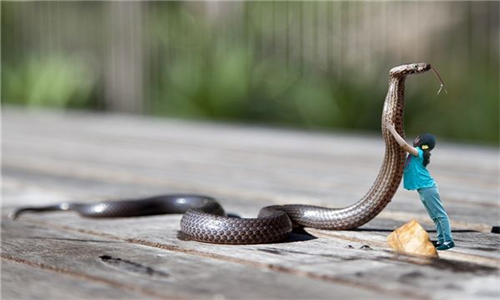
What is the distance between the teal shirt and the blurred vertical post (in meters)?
9.34

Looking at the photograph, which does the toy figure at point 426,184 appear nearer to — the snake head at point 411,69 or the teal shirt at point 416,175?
the teal shirt at point 416,175

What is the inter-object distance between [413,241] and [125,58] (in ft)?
31.9

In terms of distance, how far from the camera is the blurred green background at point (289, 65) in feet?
31.7

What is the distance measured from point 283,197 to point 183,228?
1.07 metres

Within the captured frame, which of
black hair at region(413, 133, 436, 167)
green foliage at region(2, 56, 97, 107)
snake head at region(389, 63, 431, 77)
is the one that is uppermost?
snake head at region(389, 63, 431, 77)

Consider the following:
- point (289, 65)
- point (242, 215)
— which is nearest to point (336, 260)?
point (242, 215)

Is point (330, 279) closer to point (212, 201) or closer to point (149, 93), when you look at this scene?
point (212, 201)

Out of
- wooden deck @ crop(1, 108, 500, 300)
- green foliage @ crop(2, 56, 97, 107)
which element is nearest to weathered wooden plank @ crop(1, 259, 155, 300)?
wooden deck @ crop(1, 108, 500, 300)

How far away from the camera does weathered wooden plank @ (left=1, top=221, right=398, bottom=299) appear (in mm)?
2031

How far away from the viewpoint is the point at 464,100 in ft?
30.7

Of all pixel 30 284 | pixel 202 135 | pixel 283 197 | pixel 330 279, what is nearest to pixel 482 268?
pixel 330 279

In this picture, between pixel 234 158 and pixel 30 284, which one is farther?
pixel 234 158

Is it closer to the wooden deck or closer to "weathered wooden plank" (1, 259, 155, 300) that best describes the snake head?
the wooden deck

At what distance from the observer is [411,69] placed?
2.48m
